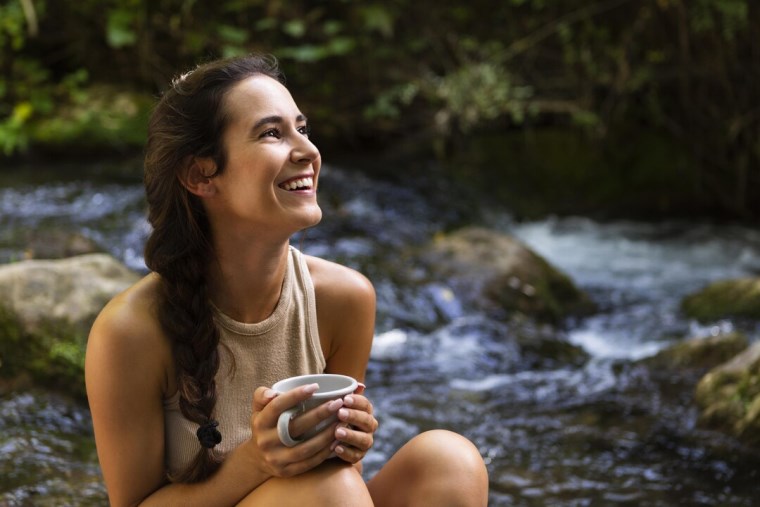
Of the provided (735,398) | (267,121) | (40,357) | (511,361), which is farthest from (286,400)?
(511,361)

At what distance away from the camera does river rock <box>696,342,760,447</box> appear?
168 inches

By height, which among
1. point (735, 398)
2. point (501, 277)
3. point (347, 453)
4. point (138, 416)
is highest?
point (138, 416)

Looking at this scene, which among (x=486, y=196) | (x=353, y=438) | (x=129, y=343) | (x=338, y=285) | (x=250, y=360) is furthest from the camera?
(x=486, y=196)

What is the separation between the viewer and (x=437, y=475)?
240 centimetres

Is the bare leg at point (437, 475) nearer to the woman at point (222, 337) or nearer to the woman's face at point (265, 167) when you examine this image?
the woman at point (222, 337)

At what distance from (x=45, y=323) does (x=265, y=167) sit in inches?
104

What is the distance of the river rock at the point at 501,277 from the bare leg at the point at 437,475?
4064 mm

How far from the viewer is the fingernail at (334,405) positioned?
2.12 m

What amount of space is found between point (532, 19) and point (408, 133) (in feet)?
5.88

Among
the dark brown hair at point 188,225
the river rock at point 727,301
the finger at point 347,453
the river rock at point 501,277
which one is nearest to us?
the finger at point 347,453

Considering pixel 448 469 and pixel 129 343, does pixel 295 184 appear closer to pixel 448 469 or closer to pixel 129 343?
pixel 129 343

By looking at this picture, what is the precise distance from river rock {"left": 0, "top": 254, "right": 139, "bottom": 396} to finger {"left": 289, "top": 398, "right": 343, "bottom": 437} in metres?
2.71

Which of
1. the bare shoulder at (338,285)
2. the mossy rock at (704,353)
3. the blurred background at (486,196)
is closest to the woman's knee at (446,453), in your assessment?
the bare shoulder at (338,285)

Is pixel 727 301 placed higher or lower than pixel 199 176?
lower
